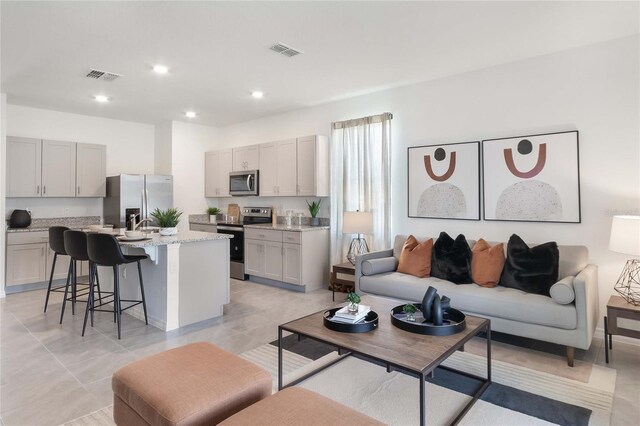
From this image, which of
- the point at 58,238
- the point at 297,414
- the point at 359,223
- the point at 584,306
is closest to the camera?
the point at 297,414

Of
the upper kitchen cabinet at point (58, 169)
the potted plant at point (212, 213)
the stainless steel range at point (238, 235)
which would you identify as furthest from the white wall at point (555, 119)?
the upper kitchen cabinet at point (58, 169)

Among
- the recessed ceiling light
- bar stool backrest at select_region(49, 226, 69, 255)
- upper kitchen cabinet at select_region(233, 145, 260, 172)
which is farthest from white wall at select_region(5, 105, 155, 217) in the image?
the recessed ceiling light

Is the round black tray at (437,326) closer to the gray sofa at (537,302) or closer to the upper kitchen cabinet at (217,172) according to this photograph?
the gray sofa at (537,302)

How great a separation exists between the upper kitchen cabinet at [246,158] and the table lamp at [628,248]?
4.69 m

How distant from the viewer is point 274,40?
3.29 metres

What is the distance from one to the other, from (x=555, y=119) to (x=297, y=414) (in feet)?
11.8

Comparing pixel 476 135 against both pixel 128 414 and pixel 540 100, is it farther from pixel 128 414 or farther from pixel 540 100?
pixel 128 414

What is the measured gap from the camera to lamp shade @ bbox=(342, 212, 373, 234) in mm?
4613

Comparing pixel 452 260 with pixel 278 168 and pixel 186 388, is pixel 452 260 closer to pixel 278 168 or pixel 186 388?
pixel 186 388

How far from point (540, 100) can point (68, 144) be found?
20.8 ft

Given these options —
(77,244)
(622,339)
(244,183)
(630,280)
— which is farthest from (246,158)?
(622,339)

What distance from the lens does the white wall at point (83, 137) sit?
216 inches

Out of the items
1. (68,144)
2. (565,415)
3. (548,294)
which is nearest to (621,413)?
(565,415)

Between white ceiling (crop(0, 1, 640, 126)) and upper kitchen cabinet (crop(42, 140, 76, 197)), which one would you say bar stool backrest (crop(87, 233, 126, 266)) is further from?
upper kitchen cabinet (crop(42, 140, 76, 197))
